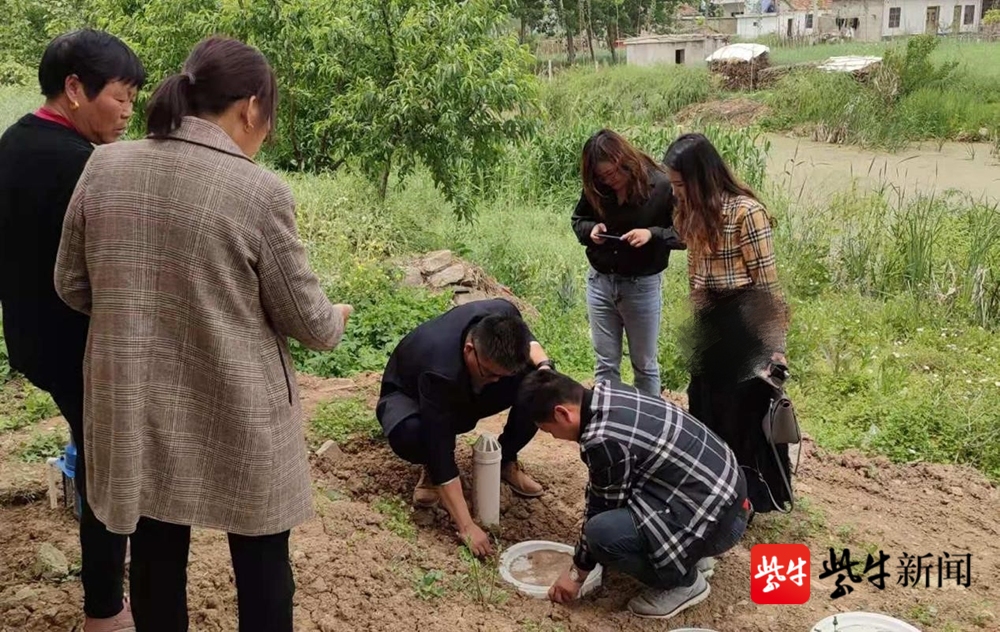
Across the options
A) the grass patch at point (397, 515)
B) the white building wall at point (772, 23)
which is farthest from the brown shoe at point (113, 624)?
the white building wall at point (772, 23)

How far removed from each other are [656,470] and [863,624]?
0.83 metres

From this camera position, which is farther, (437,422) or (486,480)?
(486,480)

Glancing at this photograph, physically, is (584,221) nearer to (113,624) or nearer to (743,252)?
(743,252)

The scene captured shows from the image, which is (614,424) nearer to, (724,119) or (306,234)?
(306,234)

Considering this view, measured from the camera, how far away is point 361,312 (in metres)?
5.30

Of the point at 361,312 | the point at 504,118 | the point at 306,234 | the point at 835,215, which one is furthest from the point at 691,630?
the point at 835,215

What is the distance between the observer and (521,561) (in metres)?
3.21

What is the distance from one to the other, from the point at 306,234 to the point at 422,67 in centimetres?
152

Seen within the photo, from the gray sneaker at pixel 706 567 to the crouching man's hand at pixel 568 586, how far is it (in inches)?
17.1

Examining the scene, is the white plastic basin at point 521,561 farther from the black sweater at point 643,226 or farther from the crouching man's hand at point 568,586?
the black sweater at point 643,226

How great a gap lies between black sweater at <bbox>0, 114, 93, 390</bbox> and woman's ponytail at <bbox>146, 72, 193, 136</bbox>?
0.44 m

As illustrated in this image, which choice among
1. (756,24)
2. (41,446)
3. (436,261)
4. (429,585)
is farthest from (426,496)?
(756,24)

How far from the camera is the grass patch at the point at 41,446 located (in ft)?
12.0

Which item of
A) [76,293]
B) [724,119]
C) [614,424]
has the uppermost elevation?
[76,293]
